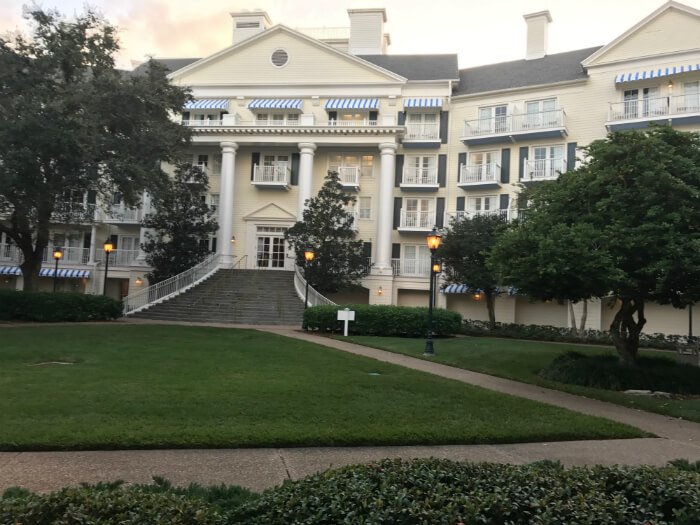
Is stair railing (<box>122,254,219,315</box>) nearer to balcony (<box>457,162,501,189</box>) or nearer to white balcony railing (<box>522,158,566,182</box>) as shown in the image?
balcony (<box>457,162,501,189</box>)

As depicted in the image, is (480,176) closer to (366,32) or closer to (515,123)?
(515,123)

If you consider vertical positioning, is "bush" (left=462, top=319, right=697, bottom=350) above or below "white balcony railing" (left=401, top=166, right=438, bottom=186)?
below

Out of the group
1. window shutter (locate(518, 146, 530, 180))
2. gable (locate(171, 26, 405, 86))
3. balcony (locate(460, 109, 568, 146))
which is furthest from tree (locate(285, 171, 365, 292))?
window shutter (locate(518, 146, 530, 180))

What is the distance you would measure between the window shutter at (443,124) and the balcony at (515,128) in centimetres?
117

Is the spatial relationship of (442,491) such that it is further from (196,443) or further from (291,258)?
(291,258)

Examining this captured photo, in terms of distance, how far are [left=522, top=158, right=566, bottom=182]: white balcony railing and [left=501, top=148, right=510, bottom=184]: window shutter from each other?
1.05 meters

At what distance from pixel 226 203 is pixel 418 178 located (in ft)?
39.3

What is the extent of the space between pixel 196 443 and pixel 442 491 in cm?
344

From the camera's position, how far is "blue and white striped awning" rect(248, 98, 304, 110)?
3425 centimetres

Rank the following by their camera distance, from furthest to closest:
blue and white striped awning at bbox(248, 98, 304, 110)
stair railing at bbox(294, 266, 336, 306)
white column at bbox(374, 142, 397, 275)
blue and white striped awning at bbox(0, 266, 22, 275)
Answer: blue and white striped awning at bbox(0, 266, 22, 275), blue and white striped awning at bbox(248, 98, 304, 110), white column at bbox(374, 142, 397, 275), stair railing at bbox(294, 266, 336, 306)

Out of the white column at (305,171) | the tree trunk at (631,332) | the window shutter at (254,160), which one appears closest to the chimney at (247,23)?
the window shutter at (254,160)

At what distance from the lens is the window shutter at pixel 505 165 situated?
32.6 metres

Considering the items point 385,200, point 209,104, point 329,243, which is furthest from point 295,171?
point 329,243

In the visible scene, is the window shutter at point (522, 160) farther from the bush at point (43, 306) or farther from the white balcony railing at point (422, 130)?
the bush at point (43, 306)
